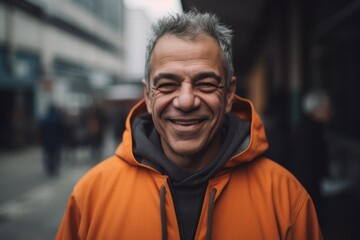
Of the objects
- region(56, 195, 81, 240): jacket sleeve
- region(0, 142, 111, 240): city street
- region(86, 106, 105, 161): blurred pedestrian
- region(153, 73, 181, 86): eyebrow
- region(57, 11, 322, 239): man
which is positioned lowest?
region(0, 142, 111, 240): city street

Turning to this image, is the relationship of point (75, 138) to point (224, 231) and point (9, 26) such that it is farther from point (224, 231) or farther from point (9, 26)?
point (224, 231)

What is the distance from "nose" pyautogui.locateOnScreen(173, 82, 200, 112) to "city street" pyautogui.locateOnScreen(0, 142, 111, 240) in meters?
4.20

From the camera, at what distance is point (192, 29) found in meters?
1.68

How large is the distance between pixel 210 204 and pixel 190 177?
0.17 meters

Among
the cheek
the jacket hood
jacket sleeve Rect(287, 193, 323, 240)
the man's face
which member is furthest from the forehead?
jacket sleeve Rect(287, 193, 323, 240)

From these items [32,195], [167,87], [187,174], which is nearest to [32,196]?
[32,195]

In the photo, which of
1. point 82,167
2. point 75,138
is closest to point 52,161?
point 82,167

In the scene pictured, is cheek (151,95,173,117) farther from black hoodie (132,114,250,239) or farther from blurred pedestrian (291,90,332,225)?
blurred pedestrian (291,90,332,225)

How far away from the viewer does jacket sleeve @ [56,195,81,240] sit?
1.74 metres

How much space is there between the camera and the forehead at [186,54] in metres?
1.65

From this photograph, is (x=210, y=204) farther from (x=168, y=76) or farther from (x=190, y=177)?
(x=168, y=76)

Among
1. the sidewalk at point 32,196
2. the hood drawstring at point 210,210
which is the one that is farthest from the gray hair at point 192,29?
the sidewalk at point 32,196

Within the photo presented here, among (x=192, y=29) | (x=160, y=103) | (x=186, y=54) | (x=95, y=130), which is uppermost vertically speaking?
(x=192, y=29)

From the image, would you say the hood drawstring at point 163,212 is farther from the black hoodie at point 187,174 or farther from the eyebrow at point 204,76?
the eyebrow at point 204,76
